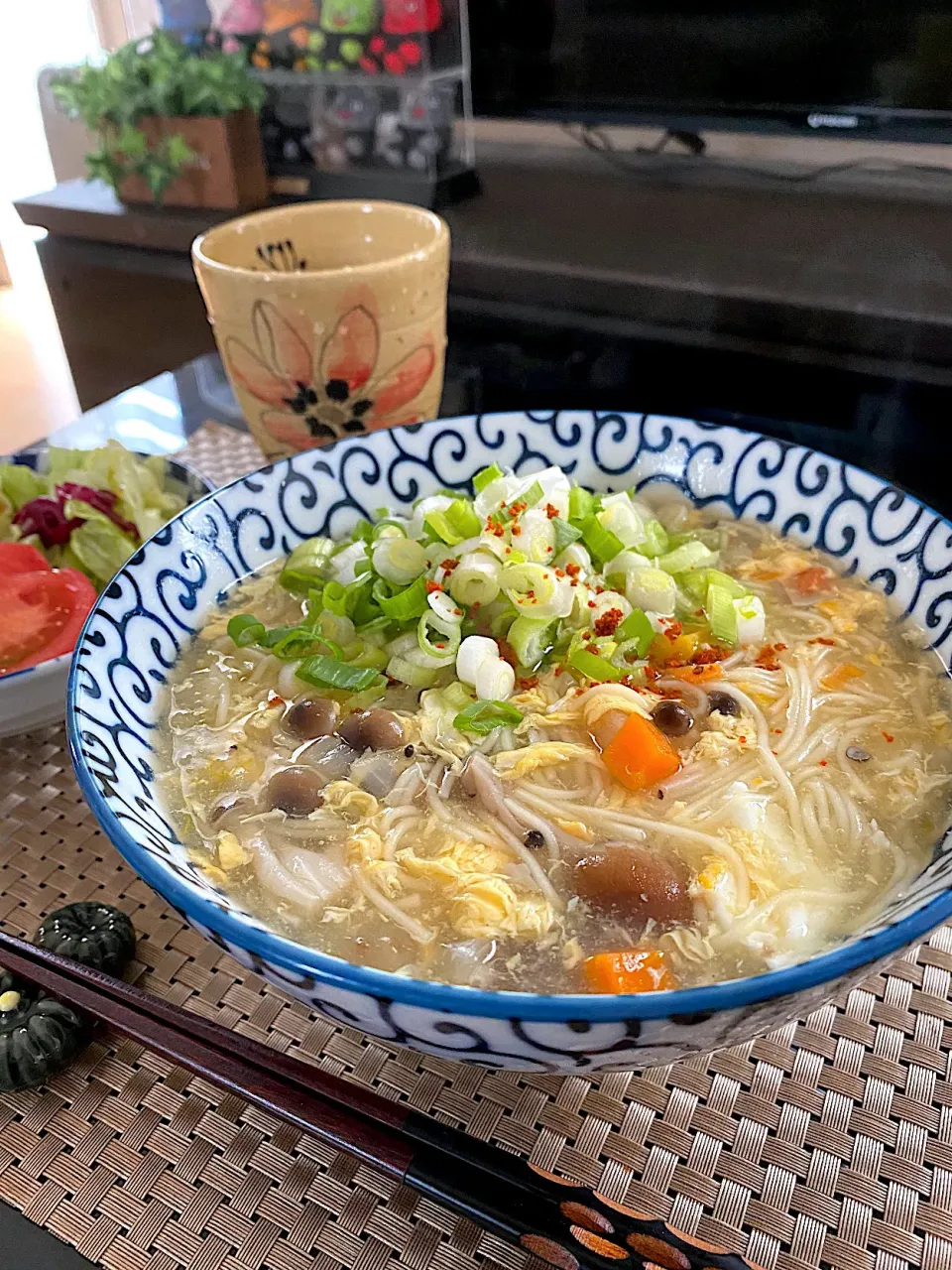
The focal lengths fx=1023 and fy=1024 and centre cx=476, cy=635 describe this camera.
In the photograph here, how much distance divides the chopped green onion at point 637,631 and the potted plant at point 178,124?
92.8 inches

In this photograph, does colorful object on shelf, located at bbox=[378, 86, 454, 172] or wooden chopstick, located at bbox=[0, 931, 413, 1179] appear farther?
colorful object on shelf, located at bbox=[378, 86, 454, 172]

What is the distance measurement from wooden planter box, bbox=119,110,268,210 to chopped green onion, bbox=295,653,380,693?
7.50 ft

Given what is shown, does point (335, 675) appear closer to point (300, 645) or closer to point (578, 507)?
point (300, 645)

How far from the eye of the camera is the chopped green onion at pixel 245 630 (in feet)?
3.95

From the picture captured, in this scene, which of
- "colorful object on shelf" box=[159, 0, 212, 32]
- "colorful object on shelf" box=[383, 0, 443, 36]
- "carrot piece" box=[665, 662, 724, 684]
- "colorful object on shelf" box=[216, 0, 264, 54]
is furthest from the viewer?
"colorful object on shelf" box=[159, 0, 212, 32]

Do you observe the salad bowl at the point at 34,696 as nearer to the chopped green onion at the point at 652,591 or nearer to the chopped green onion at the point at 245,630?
the chopped green onion at the point at 245,630

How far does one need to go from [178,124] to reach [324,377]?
6.11 ft

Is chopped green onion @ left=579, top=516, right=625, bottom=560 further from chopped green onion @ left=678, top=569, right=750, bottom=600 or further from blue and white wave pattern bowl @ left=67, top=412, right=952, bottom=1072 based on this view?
blue and white wave pattern bowl @ left=67, top=412, right=952, bottom=1072

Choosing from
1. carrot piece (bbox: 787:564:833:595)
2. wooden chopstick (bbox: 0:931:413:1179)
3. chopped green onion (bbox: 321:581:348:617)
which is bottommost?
wooden chopstick (bbox: 0:931:413:1179)

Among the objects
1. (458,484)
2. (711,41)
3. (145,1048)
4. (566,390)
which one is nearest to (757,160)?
(711,41)

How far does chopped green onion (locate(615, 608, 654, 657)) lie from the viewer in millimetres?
1161

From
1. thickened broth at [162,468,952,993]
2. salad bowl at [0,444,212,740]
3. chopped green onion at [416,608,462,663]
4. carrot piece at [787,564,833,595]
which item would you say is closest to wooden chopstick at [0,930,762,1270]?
thickened broth at [162,468,952,993]

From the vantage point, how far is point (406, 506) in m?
1.43

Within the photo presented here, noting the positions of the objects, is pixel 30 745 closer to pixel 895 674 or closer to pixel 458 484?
pixel 458 484
